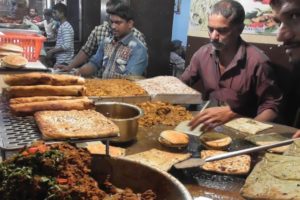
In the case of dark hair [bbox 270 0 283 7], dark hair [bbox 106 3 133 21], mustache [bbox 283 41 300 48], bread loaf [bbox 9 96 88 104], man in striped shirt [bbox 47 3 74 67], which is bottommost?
man in striped shirt [bbox 47 3 74 67]

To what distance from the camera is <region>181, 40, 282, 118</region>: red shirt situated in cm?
365

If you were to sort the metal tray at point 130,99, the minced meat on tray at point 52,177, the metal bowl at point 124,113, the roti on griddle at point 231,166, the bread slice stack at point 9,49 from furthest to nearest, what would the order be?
the bread slice stack at point 9,49
the metal tray at point 130,99
the metal bowl at point 124,113
the roti on griddle at point 231,166
the minced meat on tray at point 52,177

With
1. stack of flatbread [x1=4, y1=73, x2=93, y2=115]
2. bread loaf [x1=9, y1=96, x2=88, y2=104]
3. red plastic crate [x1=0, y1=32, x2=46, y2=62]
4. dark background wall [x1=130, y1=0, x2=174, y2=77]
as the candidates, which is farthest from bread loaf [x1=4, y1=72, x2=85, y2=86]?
dark background wall [x1=130, y1=0, x2=174, y2=77]

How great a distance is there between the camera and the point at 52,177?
0.97 meters

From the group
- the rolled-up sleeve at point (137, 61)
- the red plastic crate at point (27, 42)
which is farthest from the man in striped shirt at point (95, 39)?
the red plastic crate at point (27, 42)

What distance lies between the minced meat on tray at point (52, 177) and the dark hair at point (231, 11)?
9.32 feet

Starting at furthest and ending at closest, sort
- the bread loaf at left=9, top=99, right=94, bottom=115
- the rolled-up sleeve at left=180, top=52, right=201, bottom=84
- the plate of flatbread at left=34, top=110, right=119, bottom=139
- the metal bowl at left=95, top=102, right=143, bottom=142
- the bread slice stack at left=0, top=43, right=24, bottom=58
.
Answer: the rolled-up sleeve at left=180, top=52, right=201, bottom=84
the bread slice stack at left=0, top=43, right=24, bottom=58
the metal bowl at left=95, top=102, right=143, bottom=142
the bread loaf at left=9, top=99, right=94, bottom=115
the plate of flatbread at left=34, top=110, right=119, bottom=139

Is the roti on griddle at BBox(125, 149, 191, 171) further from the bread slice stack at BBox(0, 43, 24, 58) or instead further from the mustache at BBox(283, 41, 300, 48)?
the bread slice stack at BBox(0, 43, 24, 58)

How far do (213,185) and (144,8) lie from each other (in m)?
4.34

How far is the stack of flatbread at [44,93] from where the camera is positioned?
5.10 feet

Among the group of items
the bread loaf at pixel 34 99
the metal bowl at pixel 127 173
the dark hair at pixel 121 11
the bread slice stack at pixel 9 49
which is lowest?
the metal bowl at pixel 127 173

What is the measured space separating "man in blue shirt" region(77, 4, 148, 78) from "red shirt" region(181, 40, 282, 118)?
1.02 meters

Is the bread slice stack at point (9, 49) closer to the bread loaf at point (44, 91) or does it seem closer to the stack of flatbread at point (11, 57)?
the stack of flatbread at point (11, 57)

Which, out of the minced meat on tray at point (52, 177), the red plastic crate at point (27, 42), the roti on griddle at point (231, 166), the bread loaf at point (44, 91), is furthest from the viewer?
the red plastic crate at point (27, 42)
